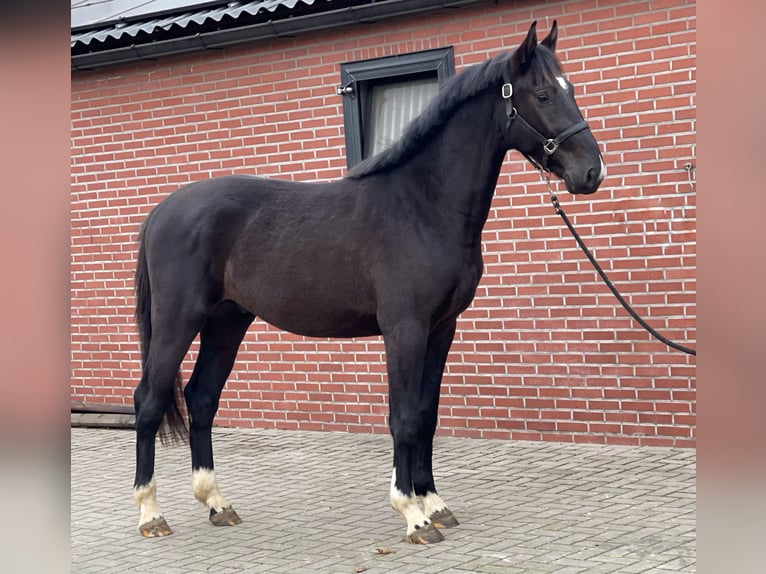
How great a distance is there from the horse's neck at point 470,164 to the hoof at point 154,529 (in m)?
2.28

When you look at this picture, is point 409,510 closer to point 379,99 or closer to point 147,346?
point 147,346

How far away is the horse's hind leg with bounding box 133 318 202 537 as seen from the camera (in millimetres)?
5176

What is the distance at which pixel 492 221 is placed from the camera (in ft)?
23.9

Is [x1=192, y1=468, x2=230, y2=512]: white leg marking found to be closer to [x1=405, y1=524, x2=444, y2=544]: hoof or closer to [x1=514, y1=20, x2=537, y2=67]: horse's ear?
[x1=405, y1=524, x2=444, y2=544]: hoof

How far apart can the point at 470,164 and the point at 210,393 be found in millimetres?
2039

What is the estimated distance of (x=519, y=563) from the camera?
13.6 feet

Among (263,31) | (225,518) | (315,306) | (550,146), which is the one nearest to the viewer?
(550,146)

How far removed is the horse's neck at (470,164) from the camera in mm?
4836

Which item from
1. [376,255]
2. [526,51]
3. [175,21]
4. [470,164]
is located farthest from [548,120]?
[175,21]

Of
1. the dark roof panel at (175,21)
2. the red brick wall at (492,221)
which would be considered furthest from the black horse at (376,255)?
the dark roof panel at (175,21)

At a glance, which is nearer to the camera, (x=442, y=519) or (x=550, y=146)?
(x=550, y=146)

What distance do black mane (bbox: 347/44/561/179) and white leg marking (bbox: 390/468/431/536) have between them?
5.63 ft

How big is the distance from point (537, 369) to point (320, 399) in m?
2.02
